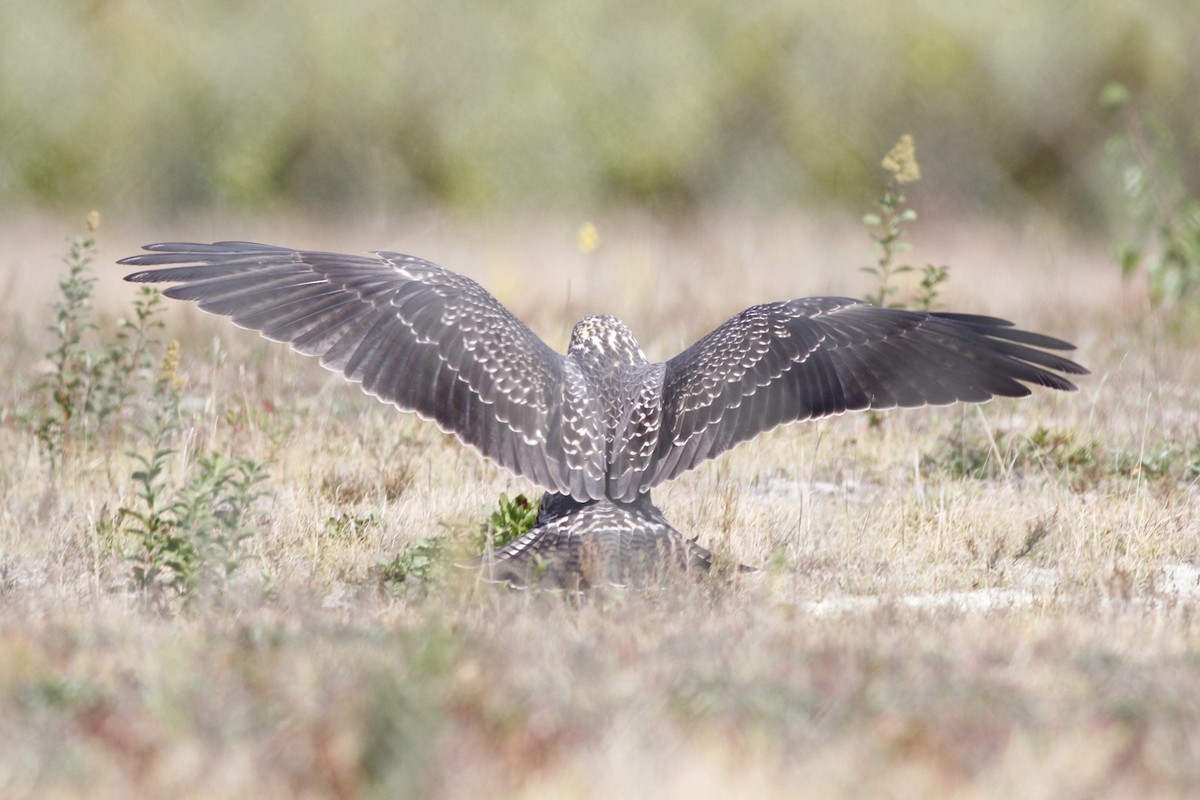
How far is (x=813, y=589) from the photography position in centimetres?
602

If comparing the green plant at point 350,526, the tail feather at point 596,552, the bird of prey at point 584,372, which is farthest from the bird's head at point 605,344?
the green plant at point 350,526

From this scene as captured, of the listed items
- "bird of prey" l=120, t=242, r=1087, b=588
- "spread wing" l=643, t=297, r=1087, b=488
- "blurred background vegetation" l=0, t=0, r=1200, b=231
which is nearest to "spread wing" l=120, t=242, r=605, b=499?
"bird of prey" l=120, t=242, r=1087, b=588

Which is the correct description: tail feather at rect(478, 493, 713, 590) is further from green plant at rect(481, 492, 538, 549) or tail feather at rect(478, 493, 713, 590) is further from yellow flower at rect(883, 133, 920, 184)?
yellow flower at rect(883, 133, 920, 184)

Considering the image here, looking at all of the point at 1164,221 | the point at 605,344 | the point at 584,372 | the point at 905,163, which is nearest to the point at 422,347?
the point at 584,372

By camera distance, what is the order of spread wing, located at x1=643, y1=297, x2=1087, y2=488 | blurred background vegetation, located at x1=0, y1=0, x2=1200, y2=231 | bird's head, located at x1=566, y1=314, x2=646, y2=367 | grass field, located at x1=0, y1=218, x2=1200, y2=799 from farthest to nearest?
blurred background vegetation, located at x1=0, y1=0, x2=1200, y2=231
bird's head, located at x1=566, y1=314, x2=646, y2=367
spread wing, located at x1=643, y1=297, x2=1087, y2=488
grass field, located at x1=0, y1=218, x2=1200, y2=799

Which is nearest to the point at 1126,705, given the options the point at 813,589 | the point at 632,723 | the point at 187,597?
the point at 632,723

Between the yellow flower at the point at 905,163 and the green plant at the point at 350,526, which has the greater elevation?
the yellow flower at the point at 905,163

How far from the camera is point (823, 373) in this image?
6.04m

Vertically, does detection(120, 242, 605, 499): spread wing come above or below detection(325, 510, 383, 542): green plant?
above

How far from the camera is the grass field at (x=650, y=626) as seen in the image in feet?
11.4

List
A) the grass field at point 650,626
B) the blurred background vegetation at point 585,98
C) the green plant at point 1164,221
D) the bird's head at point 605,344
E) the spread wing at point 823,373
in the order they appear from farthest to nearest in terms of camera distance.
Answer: the blurred background vegetation at point 585,98 → the green plant at point 1164,221 → the bird's head at point 605,344 → the spread wing at point 823,373 → the grass field at point 650,626

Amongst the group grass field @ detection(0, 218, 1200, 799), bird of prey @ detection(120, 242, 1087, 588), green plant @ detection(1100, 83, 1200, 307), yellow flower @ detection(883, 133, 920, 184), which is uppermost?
green plant @ detection(1100, 83, 1200, 307)

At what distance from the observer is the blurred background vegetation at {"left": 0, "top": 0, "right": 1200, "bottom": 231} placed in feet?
68.2

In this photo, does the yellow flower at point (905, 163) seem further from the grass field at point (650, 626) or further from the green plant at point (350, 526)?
the green plant at point (350, 526)
